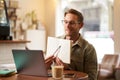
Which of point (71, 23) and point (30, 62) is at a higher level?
point (71, 23)

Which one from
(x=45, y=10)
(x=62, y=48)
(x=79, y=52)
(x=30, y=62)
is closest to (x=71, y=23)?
(x=79, y=52)

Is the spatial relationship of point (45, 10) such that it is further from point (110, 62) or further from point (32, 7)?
point (110, 62)

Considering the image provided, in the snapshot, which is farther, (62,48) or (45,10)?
(45,10)

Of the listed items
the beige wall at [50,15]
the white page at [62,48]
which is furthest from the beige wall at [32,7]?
the white page at [62,48]

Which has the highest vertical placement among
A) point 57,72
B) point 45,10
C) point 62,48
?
point 45,10

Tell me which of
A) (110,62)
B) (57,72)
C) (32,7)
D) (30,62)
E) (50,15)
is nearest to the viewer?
(57,72)

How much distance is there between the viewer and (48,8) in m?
6.49

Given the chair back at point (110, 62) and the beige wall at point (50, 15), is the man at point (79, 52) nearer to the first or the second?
the chair back at point (110, 62)

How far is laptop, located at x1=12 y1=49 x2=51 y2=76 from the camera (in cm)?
182

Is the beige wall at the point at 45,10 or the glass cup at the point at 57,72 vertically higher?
the beige wall at the point at 45,10

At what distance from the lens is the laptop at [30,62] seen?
1822 mm

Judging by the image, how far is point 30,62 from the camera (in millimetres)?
1898

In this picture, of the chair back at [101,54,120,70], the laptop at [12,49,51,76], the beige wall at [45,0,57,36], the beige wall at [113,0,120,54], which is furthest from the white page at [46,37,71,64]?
the beige wall at [45,0,57,36]

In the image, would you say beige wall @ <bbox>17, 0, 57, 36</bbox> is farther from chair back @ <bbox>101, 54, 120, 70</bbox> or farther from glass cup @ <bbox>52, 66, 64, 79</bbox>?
glass cup @ <bbox>52, 66, 64, 79</bbox>
